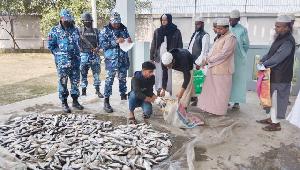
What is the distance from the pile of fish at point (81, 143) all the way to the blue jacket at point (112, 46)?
1345mm

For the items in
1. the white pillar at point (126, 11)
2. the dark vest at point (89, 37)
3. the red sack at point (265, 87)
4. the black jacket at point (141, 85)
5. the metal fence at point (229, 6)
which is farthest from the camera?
the metal fence at point (229, 6)

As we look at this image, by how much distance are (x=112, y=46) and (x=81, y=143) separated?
2355mm

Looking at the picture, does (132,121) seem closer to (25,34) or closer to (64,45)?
(64,45)

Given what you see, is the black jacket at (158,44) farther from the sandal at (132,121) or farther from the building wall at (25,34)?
the building wall at (25,34)

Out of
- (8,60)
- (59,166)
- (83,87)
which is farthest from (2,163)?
(8,60)

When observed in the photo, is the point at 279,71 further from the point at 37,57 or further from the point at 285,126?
the point at 37,57

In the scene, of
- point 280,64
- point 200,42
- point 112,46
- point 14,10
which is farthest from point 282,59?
point 14,10

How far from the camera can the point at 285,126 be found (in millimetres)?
5672

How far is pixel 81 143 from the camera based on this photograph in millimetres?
4555

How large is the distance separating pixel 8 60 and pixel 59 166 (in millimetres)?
11912

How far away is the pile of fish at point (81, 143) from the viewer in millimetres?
4043

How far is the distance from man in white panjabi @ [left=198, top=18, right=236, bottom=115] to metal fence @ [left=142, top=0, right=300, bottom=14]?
5.47 m

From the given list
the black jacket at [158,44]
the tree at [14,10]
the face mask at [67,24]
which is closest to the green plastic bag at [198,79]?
the black jacket at [158,44]

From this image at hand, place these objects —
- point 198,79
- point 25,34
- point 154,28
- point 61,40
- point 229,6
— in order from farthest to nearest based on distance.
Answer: point 25,34
point 154,28
point 229,6
point 198,79
point 61,40
